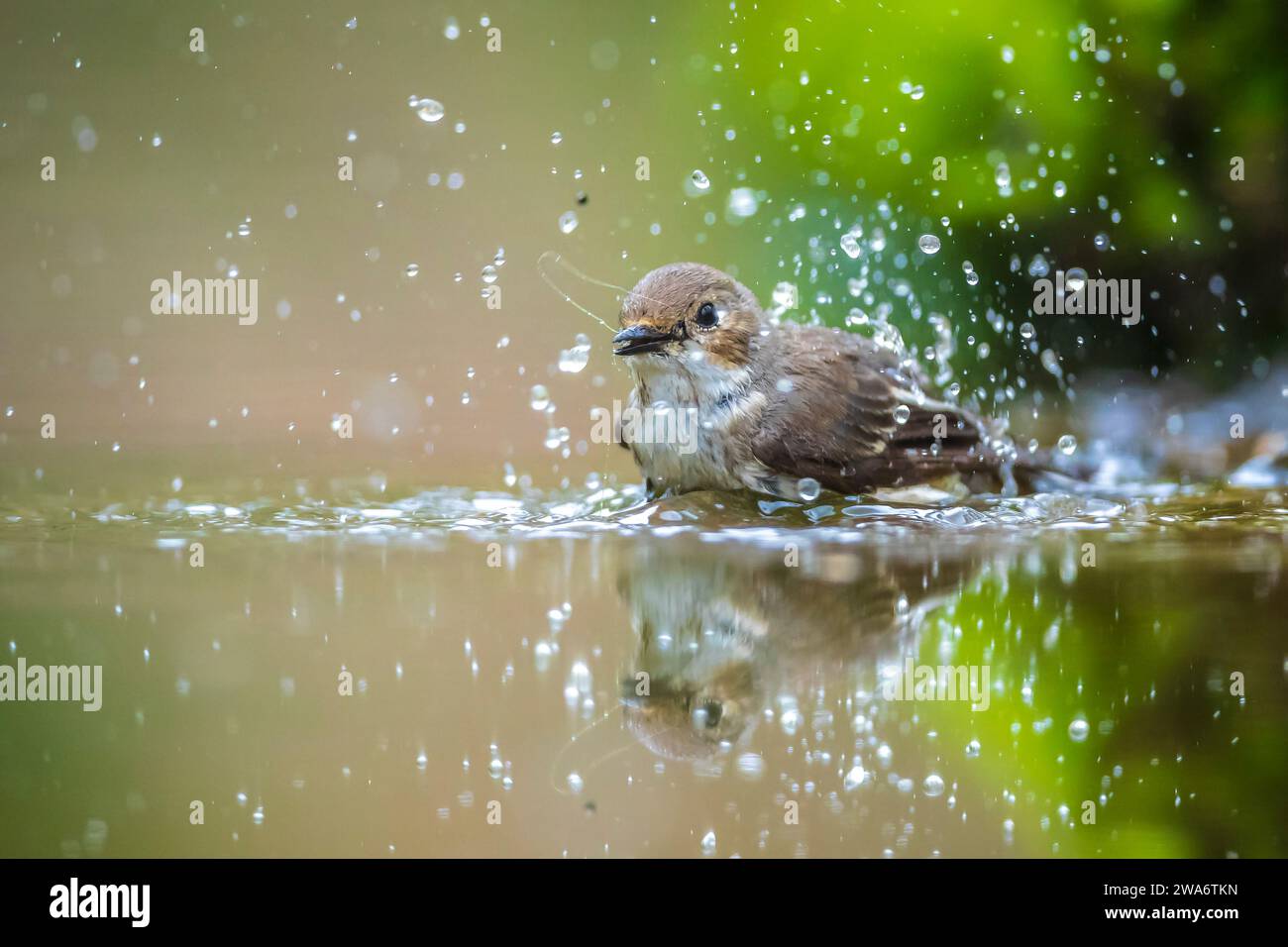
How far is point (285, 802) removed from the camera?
7.24 feet

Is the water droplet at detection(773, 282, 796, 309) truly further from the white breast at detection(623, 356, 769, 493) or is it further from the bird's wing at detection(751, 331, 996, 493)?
the white breast at detection(623, 356, 769, 493)

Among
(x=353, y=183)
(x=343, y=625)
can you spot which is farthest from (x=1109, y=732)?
(x=353, y=183)

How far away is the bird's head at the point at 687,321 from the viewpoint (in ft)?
15.6

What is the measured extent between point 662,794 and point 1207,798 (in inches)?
35.5

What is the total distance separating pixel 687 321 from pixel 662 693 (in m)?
2.43

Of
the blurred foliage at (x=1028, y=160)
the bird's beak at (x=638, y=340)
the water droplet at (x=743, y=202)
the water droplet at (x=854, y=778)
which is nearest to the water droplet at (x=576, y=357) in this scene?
the blurred foliage at (x=1028, y=160)

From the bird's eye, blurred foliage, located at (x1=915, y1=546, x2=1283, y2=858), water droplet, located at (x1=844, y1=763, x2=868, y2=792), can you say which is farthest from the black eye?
the bird's eye

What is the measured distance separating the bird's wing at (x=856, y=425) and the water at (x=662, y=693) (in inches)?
24.7

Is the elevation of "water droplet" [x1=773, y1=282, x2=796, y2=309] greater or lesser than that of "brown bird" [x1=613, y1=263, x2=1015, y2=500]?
greater

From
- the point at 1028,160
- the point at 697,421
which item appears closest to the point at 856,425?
the point at 697,421

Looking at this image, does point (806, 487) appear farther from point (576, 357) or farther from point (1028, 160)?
point (1028, 160)

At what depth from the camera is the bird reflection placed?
8.32ft

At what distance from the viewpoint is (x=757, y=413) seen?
4871 mm

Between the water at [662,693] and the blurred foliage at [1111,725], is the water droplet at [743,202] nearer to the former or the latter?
the water at [662,693]
